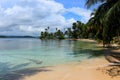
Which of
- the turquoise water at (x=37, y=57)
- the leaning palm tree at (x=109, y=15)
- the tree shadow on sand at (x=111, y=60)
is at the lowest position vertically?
the turquoise water at (x=37, y=57)

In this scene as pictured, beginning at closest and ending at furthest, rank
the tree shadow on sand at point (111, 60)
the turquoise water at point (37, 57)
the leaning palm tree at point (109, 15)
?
the tree shadow on sand at point (111, 60) < the leaning palm tree at point (109, 15) < the turquoise water at point (37, 57)

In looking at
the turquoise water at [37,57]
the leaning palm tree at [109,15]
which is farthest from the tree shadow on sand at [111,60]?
the leaning palm tree at [109,15]

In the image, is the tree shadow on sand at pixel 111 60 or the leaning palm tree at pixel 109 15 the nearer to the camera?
the tree shadow on sand at pixel 111 60

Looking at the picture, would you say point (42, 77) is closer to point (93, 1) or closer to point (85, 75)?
point (85, 75)

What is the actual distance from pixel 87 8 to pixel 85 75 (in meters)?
7.43

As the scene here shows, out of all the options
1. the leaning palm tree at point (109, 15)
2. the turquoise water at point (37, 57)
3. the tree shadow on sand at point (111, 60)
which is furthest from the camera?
the turquoise water at point (37, 57)

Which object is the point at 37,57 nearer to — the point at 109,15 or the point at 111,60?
the point at 111,60

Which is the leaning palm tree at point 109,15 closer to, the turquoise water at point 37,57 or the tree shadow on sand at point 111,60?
the tree shadow on sand at point 111,60

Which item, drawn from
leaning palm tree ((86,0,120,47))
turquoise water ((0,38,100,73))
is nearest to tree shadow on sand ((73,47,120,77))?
turquoise water ((0,38,100,73))

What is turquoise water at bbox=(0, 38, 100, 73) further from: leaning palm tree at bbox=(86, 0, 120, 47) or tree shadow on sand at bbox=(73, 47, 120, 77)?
leaning palm tree at bbox=(86, 0, 120, 47)

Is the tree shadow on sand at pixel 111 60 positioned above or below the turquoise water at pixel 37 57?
above

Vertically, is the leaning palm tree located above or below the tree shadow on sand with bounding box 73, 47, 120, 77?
above

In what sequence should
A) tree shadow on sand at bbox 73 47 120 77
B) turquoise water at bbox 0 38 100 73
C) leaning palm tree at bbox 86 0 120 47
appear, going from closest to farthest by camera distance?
tree shadow on sand at bbox 73 47 120 77
leaning palm tree at bbox 86 0 120 47
turquoise water at bbox 0 38 100 73

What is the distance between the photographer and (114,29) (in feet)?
62.4
